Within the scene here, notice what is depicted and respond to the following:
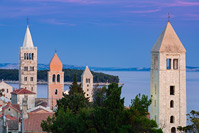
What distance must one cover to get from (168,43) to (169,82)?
9.77 ft

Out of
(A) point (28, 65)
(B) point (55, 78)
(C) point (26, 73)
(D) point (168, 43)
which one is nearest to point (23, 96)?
(B) point (55, 78)

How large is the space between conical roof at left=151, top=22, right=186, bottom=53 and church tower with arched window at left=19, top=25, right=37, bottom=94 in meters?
37.7

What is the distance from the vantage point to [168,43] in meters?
43.0

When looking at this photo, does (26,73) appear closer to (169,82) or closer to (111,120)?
(169,82)

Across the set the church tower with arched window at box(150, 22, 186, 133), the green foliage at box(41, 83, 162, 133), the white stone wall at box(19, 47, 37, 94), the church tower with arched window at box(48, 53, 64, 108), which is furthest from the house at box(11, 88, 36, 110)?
the green foliage at box(41, 83, 162, 133)

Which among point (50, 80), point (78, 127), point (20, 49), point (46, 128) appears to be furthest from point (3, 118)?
point (20, 49)

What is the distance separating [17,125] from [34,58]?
3563 centimetres

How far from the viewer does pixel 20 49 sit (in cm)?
7869

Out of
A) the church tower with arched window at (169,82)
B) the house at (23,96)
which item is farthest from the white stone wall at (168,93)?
the house at (23,96)

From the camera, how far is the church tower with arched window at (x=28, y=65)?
258 feet

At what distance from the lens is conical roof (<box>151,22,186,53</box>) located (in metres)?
42.9

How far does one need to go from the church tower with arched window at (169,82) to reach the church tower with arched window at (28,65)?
123ft

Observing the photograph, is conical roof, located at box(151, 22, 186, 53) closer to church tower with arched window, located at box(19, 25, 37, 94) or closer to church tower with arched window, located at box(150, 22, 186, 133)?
church tower with arched window, located at box(150, 22, 186, 133)

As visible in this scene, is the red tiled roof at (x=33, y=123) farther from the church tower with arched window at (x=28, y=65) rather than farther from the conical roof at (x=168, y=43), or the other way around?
the church tower with arched window at (x=28, y=65)
